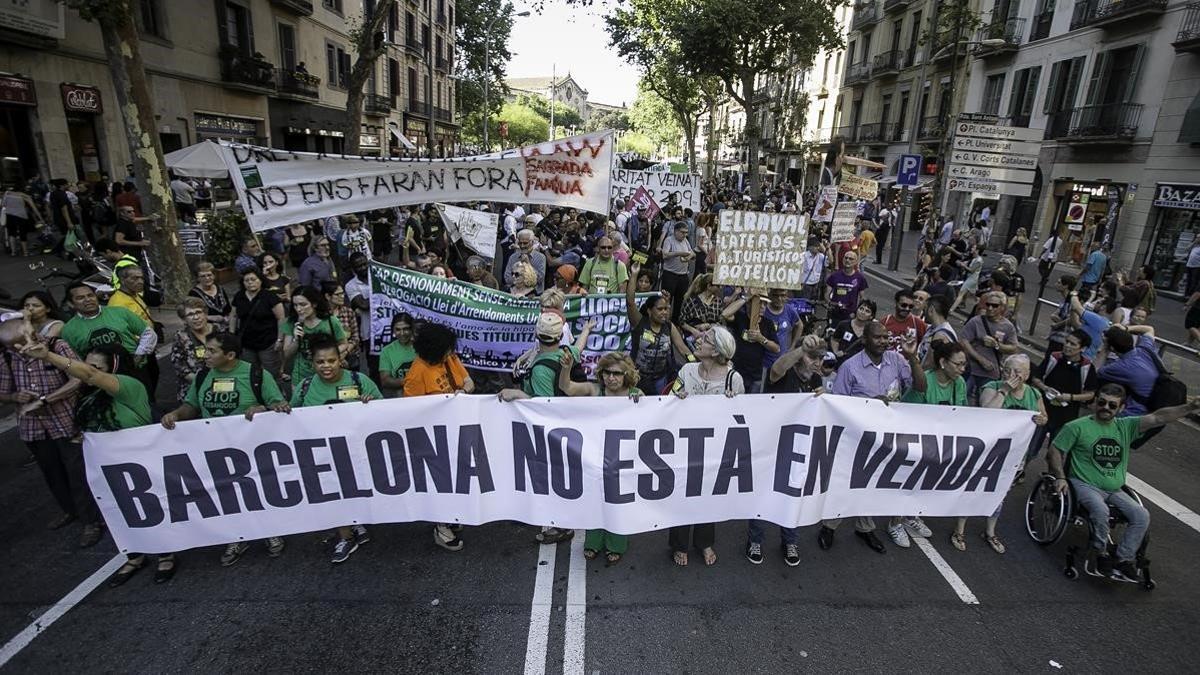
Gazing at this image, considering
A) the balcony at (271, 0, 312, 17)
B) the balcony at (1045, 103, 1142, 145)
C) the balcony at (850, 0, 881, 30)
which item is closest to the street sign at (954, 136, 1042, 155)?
the balcony at (1045, 103, 1142, 145)

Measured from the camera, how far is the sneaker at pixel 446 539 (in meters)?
4.58

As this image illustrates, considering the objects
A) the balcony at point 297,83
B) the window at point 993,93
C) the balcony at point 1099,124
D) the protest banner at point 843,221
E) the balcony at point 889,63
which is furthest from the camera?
the balcony at point 889,63

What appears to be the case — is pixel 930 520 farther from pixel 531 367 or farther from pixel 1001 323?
pixel 531 367

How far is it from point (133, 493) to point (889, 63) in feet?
132

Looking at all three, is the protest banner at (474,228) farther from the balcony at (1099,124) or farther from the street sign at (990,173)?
the balcony at (1099,124)

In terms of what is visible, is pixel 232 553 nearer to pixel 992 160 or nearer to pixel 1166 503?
pixel 1166 503

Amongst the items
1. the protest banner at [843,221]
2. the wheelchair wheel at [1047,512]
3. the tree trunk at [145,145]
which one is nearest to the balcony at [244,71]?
the tree trunk at [145,145]

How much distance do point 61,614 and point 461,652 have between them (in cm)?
257

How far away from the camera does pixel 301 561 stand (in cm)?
442

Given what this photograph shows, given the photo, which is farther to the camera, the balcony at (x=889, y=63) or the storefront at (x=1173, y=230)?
the balcony at (x=889, y=63)

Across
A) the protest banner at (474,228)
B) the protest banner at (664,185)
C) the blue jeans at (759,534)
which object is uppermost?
the protest banner at (664,185)

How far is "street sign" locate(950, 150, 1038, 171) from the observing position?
14.1 m

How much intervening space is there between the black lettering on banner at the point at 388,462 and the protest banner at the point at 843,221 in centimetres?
1099

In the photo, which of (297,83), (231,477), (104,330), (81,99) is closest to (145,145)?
(104,330)
